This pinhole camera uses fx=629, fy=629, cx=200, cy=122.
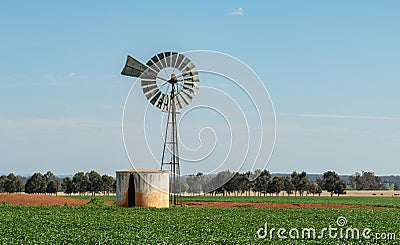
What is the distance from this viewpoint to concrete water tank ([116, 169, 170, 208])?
43500mm

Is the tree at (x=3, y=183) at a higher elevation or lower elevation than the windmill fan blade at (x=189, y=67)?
lower

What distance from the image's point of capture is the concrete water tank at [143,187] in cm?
4350

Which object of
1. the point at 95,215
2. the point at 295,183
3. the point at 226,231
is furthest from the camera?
the point at 295,183

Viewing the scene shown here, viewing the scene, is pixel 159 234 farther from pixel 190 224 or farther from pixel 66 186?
pixel 66 186

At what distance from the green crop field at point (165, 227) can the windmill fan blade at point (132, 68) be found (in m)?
10.5

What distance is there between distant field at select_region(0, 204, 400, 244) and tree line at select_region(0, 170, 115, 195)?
352ft

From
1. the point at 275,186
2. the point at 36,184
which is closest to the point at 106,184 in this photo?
the point at 36,184

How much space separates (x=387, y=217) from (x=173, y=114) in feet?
55.8

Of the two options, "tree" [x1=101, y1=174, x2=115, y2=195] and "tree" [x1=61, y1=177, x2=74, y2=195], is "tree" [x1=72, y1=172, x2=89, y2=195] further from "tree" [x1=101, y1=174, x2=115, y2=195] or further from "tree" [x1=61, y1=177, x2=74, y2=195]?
"tree" [x1=101, y1=174, x2=115, y2=195]

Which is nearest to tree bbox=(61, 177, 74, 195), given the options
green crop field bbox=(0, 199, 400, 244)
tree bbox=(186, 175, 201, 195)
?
tree bbox=(186, 175, 201, 195)

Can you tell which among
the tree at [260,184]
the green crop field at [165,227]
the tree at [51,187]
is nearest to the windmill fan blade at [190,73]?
the green crop field at [165,227]

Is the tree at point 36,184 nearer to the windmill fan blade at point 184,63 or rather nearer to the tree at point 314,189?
the tree at point 314,189

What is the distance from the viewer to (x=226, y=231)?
28422 mm

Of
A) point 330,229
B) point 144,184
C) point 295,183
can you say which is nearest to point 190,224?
point 330,229
